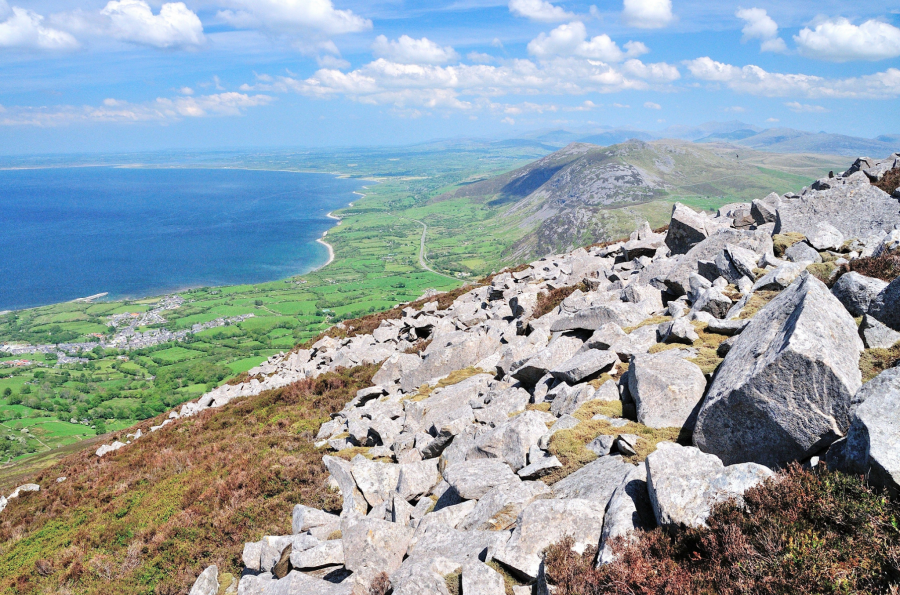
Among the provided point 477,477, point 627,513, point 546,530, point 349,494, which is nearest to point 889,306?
point 627,513

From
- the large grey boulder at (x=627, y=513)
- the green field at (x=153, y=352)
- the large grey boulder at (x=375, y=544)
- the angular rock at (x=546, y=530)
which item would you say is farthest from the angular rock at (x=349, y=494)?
the green field at (x=153, y=352)

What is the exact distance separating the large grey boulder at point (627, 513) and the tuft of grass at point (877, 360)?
14.1ft

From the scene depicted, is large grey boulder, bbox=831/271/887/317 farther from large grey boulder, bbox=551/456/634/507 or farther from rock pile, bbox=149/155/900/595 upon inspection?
large grey boulder, bbox=551/456/634/507

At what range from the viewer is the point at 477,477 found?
398 inches

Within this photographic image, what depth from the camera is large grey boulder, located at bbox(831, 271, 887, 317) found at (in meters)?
→ 9.43

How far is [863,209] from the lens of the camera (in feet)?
61.7

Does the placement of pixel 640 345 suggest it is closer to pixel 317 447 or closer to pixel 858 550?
pixel 858 550

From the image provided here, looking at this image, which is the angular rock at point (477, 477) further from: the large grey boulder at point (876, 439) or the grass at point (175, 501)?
the large grey boulder at point (876, 439)

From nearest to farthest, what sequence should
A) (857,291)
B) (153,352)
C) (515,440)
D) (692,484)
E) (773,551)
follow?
(773,551) < (692,484) < (857,291) < (515,440) < (153,352)

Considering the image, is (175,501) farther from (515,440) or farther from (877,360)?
(877,360)

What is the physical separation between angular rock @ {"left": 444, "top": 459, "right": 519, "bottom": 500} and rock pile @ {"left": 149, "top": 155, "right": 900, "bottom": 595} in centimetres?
5

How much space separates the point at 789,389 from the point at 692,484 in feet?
7.81

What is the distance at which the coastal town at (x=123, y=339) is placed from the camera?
133250 mm

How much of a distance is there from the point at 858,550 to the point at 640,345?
9.47 metres
